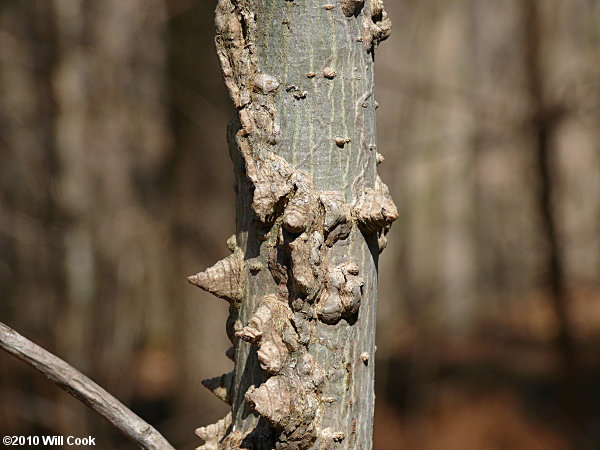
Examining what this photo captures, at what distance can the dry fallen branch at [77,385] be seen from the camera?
804 mm

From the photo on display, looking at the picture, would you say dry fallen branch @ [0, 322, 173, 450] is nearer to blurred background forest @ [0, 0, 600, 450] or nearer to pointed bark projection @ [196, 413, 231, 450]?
pointed bark projection @ [196, 413, 231, 450]

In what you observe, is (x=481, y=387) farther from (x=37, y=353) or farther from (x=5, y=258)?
(x=37, y=353)

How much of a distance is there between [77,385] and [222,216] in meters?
3.71

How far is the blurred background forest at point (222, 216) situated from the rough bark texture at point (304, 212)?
2.74m

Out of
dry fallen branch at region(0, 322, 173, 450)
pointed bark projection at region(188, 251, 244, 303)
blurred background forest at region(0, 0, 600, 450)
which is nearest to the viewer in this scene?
dry fallen branch at region(0, 322, 173, 450)

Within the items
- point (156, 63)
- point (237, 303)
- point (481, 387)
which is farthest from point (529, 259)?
point (237, 303)

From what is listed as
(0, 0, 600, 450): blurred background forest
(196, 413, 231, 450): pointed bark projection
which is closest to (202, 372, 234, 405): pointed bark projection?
(196, 413, 231, 450): pointed bark projection

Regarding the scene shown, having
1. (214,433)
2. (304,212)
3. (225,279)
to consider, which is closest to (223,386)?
(214,433)

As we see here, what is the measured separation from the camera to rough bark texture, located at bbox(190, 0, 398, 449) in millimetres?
855

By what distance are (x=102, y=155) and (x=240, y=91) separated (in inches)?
135

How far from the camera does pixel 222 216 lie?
4.51 metres

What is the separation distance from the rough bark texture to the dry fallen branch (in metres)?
0.14

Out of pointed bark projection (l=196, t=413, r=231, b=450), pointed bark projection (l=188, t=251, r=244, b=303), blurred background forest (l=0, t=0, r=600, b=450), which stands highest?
blurred background forest (l=0, t=0, r=600, b=450)

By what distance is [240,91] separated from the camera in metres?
0.91
